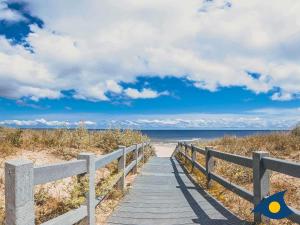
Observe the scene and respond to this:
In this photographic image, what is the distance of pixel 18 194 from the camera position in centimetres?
324

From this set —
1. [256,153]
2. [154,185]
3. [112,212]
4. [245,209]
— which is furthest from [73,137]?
[256,153]

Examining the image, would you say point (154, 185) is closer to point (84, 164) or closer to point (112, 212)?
point (112, 212)

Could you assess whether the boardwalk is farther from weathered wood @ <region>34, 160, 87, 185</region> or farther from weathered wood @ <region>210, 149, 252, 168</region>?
weathered wood @ <region>34, 160, 87, 185</region>

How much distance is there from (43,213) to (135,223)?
1.48 metres

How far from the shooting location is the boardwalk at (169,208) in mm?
6480

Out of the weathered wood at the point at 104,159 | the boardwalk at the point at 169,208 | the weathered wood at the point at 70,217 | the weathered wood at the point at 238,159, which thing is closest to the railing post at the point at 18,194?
the weathered wood at the point at 70,217

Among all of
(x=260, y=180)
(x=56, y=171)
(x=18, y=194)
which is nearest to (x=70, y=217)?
(x=56, y=171)

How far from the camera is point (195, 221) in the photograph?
254 inches

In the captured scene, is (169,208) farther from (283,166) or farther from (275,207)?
(275,207)

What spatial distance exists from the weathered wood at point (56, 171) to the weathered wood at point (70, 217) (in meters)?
0.45

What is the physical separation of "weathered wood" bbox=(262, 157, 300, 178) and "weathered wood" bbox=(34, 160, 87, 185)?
8.66 ft

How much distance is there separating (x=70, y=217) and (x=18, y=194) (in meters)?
1.51

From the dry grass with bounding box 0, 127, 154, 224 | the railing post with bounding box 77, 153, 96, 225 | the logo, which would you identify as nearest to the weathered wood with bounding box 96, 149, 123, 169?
the dry grass with bounding box 0, 127, 154, 224

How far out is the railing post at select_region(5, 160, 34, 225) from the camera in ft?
10.6
